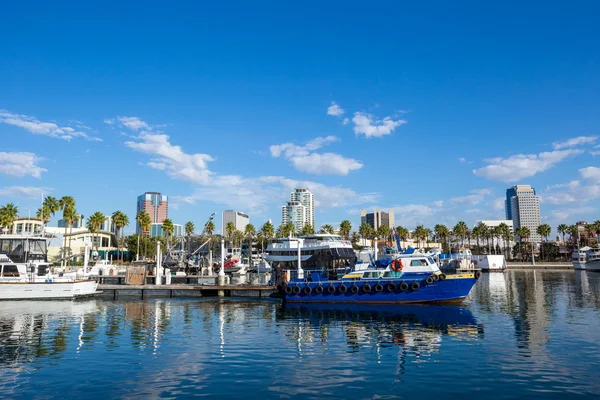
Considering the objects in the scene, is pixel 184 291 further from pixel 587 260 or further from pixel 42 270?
pixel 587 260

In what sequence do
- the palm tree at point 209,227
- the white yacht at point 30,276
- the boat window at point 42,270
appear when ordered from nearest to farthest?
the white yacht at point 30,276, the boat window at point 42,270, the palm tree at point 209,227

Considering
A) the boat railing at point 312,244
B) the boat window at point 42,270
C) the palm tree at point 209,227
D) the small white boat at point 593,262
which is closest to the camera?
the boat window at point 42,270

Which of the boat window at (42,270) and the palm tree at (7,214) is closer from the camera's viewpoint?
the boat window at (42,270)

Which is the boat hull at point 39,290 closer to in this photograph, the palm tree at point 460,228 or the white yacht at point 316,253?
the white yacht at point 316,253

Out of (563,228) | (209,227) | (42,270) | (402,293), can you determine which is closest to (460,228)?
(563,228)

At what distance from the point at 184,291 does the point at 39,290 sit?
13501 mm

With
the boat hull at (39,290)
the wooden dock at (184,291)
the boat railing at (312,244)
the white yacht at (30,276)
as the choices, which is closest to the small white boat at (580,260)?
the boat railing at (312,244)

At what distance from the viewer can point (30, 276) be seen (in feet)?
135

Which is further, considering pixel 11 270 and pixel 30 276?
pixel 11 270

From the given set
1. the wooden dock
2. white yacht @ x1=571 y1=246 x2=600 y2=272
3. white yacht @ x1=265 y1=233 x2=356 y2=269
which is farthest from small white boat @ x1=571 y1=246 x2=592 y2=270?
the wooden dock

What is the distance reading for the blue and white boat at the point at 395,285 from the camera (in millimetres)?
34625

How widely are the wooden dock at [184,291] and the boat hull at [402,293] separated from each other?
26.0 ft

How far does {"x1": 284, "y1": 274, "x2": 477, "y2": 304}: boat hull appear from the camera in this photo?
113ft

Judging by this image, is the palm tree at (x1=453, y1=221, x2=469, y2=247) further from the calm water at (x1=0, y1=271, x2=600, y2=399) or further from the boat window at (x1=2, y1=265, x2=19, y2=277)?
Answer: the boat window at (x1=2, y1=265, x2=19, y2=277)
